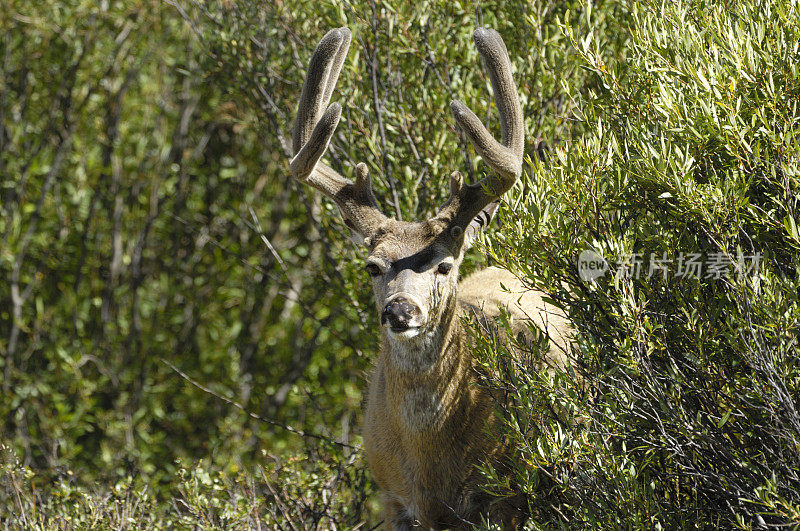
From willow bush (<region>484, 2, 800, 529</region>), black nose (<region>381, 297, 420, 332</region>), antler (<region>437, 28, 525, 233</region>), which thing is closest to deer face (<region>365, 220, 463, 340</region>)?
black nose (<region>381, 297, 420, 332</region>)

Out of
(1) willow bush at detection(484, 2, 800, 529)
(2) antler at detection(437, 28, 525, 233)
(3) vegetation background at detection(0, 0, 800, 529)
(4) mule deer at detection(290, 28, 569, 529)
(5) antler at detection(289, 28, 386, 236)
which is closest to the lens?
(1) willow bush at detection(484, 2, 800, 529)

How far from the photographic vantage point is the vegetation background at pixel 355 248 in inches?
148

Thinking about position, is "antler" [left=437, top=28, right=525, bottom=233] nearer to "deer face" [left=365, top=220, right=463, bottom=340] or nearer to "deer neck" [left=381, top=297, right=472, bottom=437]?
"deer face" [left=365, top=220, right=463, bottom=340]

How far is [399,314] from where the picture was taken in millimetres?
4184

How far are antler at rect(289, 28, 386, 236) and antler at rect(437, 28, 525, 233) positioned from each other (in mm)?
418

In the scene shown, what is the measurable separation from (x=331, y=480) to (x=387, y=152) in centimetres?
220

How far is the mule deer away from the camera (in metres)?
4.54

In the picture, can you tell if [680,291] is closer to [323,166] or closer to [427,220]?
[427,220]

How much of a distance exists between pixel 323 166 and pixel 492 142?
104 centimetres

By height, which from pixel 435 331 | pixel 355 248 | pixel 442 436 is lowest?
pixel 355 248

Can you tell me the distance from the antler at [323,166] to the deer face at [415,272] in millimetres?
189

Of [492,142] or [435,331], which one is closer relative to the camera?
[492,142]

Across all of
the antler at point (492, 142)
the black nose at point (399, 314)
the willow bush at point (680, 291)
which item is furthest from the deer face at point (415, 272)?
the willow bush at point (680, 291)

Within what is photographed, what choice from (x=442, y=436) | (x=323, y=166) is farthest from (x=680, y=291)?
(x=323, y=166)
